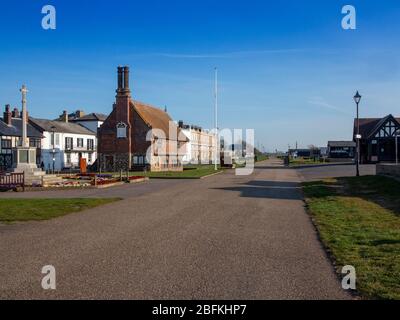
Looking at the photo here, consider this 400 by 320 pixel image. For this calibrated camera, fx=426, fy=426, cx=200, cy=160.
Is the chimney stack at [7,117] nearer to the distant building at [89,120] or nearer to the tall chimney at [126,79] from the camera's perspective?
the tall chimney at [126,79]

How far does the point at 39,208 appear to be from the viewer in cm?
1448

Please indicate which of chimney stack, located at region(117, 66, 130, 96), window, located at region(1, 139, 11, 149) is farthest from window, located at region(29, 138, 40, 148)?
chimney stack, located at region(117, 66, 130, 96)

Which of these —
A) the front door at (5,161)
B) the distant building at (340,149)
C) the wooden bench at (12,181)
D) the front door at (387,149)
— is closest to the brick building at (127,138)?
the front door at (5,161)

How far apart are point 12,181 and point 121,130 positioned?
25517 millimetres

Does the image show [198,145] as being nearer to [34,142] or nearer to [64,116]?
[64,116]

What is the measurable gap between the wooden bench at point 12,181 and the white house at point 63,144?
3465cm

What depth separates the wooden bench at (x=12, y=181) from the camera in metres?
23.4

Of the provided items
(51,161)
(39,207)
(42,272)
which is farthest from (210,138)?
(42,272)

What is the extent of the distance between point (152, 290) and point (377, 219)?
7.94m

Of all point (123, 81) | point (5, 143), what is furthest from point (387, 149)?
point (5, 143)

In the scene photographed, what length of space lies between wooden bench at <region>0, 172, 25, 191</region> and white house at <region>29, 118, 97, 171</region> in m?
34.7

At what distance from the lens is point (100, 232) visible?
33.2 feet
